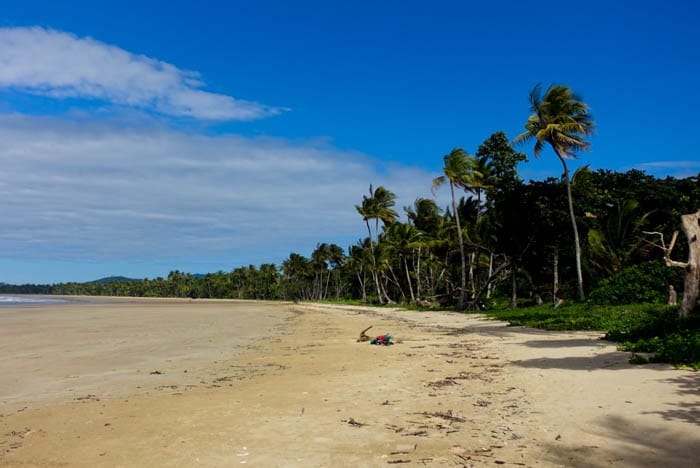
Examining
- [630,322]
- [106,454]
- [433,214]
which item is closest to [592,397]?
[106,454]

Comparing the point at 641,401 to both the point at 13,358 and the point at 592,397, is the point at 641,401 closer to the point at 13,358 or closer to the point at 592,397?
the point at 592,397

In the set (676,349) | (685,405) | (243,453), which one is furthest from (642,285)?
(243,453)

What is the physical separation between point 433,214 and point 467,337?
35.1 m

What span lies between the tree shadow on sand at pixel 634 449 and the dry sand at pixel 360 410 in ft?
0.06

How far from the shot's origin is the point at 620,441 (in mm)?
5074

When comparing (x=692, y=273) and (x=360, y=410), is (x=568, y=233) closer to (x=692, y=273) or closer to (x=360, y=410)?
(x=692, y=273)

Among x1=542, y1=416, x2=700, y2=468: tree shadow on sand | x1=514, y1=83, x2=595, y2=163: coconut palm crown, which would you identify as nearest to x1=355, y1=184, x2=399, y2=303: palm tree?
x1=514, y1=83, x2=595, y2=163: coconut palm crown

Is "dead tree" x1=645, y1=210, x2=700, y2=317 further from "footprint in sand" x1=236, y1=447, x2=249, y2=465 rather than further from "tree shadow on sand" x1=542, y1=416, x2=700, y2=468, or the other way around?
"footprint in sand" x1=236, y1=447, x2=249, y2=465

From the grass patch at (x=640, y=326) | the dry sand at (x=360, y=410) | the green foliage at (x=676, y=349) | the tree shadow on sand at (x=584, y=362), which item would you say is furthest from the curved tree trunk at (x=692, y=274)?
the tree shadow on sand at (x=584, y=362)

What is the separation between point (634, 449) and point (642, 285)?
58.6 feet

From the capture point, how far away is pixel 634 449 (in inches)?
190

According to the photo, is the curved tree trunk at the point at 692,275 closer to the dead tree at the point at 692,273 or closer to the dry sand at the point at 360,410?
the dead tree at the point at 692,273

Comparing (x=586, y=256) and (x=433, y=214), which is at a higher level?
(x=433, y=214)

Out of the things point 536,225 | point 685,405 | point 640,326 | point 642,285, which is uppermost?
point 536,225
